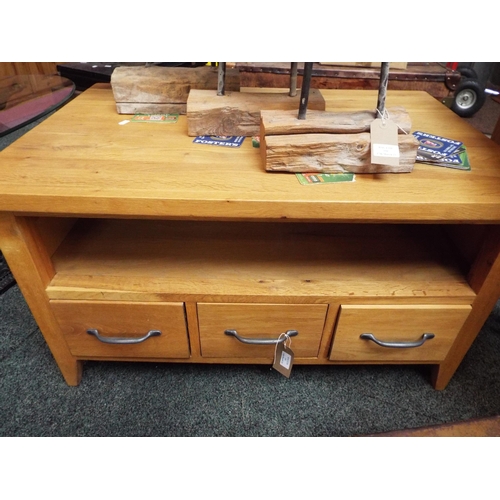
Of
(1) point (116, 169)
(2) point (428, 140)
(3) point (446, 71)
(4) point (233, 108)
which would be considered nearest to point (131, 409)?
(1) point (116, 169)

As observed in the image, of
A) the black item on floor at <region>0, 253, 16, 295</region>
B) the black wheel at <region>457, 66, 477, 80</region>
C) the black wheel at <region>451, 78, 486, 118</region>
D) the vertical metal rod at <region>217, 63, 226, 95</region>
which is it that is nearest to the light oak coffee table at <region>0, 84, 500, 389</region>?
the vertical metal rod at <region>217, 63, 226, 95</region>

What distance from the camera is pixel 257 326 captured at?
711 millimetres

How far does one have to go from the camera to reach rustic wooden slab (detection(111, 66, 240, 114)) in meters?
0.78

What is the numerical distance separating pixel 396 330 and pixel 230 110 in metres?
0.55

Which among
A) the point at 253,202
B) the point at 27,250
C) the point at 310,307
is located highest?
the point at 253,202

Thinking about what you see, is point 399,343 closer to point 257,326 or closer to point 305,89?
point 257,326

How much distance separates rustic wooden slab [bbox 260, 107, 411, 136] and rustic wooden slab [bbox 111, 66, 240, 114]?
22cm

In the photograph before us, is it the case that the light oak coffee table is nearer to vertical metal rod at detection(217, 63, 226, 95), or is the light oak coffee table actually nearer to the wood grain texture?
the wood grain texture

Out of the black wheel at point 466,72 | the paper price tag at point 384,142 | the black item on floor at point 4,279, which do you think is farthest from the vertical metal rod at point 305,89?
the black wheel at point 466,72

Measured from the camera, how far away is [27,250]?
62 cm

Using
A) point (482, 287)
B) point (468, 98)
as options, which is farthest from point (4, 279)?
point (468, 98)

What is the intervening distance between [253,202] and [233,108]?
266 mm

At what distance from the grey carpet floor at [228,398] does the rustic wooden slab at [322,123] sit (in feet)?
1.87

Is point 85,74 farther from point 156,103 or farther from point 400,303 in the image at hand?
point 400,303
